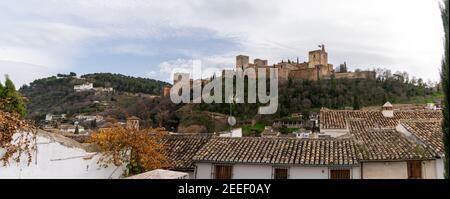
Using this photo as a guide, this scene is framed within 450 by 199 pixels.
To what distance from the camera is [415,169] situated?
415 inches

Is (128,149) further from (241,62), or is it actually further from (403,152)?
(241,62)

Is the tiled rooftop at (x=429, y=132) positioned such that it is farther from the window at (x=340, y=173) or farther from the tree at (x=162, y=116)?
the tree at (x=162, y=116)

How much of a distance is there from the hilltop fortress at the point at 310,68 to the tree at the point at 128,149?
64.4m

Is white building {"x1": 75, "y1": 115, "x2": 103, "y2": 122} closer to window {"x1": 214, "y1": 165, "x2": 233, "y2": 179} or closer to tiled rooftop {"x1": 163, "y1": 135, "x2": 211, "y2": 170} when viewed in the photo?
tiled rooftop {"x1": 163, "y1": 135, "x2": 211, "y2": 170}

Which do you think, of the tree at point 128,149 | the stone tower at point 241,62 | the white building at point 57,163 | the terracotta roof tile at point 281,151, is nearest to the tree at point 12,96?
the tree at point 128,149

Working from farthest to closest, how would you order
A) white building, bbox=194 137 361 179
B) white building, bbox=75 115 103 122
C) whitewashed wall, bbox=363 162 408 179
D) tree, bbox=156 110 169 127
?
tree, bbox=156 110 169 127 < white building, bbox=75 115 103 122 < white building, bbox=194 137 361 179 < whitewashed wall, bbox=363 162 408 179

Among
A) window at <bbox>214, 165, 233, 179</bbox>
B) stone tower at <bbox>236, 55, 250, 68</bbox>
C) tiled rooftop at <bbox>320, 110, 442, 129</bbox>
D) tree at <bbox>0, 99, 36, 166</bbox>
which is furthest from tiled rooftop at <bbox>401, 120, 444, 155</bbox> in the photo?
stone tower at <bbox>236, 55, 250, 68</bbox>

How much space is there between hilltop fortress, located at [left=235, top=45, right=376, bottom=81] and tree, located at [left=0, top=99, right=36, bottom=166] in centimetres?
6771

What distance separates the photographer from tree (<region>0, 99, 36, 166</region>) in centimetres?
737
